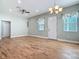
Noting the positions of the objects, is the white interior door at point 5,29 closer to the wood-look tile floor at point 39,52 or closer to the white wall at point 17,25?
the white wall at point 17,25

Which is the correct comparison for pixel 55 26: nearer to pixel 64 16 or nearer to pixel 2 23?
pixel 64 16

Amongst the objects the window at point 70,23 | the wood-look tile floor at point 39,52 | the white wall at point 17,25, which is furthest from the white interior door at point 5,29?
the window at point 70,23

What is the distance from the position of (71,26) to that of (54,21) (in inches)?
74.8

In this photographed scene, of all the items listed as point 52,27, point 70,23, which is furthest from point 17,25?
point 70,23

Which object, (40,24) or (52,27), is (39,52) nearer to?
(52,27)

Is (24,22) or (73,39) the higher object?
(24,22)

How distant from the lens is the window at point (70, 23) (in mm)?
7373

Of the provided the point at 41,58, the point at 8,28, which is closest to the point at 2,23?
the point at 8,28

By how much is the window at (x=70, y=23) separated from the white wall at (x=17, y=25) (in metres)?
6.20

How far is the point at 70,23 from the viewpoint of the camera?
7672mm

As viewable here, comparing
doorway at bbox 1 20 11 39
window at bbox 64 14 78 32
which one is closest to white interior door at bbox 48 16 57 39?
window at bbox 64 14 78 32

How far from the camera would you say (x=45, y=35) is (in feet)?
33.7

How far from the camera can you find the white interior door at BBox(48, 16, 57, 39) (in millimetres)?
8992

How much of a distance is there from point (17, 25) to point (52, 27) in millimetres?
4746
